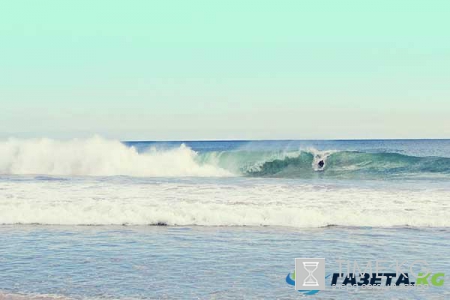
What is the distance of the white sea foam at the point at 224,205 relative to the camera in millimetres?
11773

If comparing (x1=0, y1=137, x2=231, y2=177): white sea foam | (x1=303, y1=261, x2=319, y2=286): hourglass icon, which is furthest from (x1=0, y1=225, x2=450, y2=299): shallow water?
(x1=0, y1=137, x2=231, y2=177): white sea foam

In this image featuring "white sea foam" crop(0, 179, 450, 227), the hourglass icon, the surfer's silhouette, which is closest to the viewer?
the hourglass icon

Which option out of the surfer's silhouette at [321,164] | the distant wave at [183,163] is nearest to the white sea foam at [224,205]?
the distant wave at [183,163]

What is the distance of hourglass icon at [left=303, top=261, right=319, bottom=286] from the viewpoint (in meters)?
6.85

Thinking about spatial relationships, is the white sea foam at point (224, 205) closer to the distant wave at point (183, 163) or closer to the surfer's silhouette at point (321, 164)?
the distant wave at point (183, 163)

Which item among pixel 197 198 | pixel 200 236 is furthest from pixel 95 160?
pixel 200 236

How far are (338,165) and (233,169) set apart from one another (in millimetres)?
5832

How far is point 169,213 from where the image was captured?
12.0 metres

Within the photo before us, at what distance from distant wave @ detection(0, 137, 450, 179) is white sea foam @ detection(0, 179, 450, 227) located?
29.4ft

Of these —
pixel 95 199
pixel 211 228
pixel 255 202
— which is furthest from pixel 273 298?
pixel 95 199

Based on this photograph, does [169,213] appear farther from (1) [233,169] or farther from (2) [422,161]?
(2) [422,161]

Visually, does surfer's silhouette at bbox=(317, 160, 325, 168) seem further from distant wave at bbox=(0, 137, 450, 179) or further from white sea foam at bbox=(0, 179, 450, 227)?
white sea foam at bbox=(0, 179, 450, 227)

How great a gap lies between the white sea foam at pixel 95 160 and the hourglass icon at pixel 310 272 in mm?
18253

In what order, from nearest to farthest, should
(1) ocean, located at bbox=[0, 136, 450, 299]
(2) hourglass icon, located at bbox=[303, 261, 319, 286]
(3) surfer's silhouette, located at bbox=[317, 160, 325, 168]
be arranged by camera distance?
(1) ocean, located at bbox=[0, 136, 450, 299]
(2) hourglass icon, located at bbox=[303, 261, 319, 286]
(3) surfer's silhouette, located at bbox=[317, 160, 325, 168]
